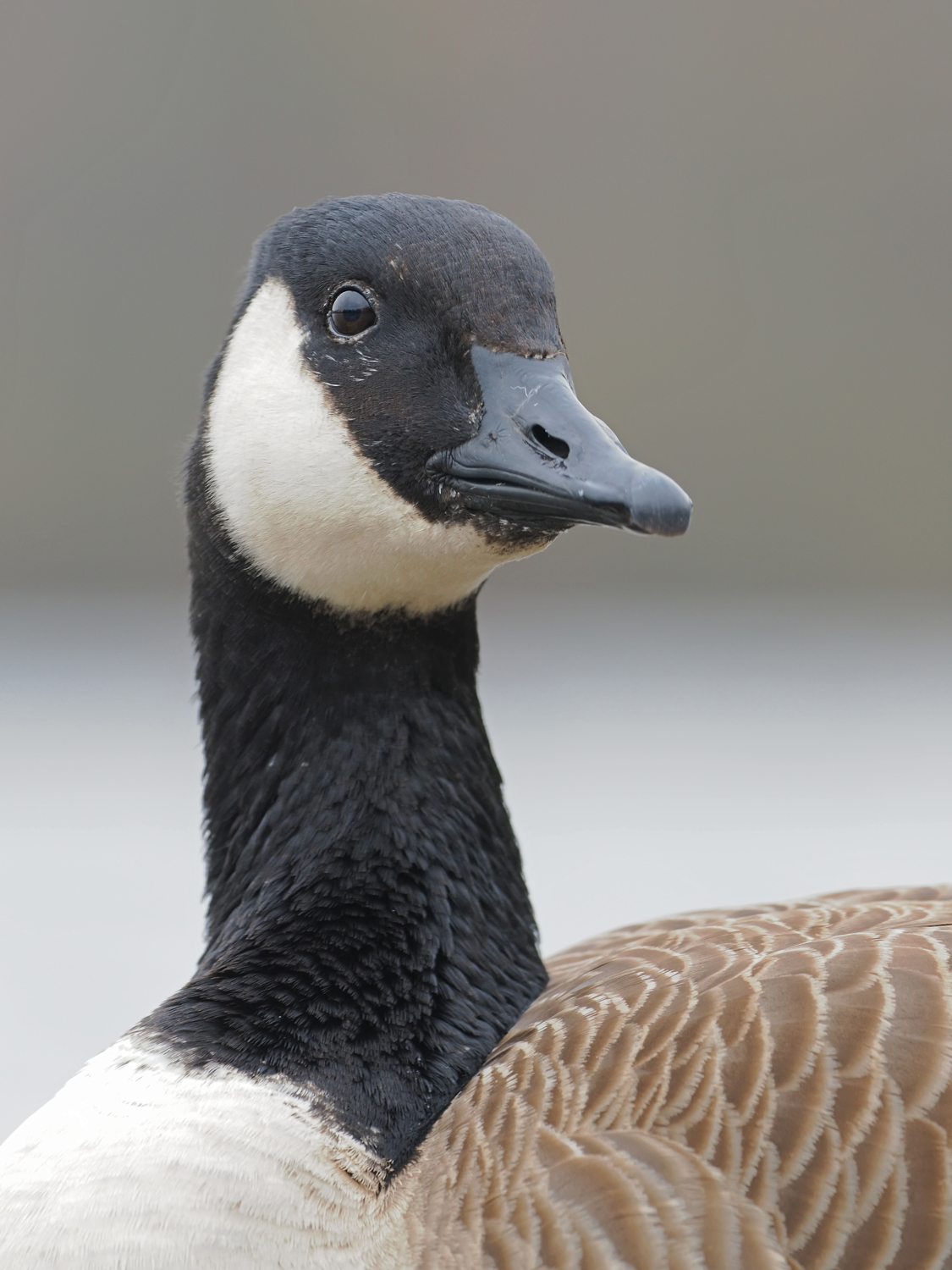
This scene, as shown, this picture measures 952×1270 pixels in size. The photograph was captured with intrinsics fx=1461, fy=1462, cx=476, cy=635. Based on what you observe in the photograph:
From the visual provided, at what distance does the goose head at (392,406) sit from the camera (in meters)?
1.98

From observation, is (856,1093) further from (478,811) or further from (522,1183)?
(478,811)

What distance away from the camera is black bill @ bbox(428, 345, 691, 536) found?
→ 1.67 meters

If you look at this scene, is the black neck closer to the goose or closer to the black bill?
the goose

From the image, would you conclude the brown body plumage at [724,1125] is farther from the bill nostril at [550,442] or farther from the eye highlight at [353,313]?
the eye highlight at [353,313]

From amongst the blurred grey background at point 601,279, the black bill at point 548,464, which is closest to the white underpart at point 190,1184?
the black bill at point 548,464

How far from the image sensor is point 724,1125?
66.7 inches

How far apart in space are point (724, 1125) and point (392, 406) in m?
1.04

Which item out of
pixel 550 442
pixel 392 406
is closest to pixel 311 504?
pixel 392 406

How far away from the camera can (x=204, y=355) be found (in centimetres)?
1001

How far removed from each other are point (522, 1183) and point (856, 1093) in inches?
16.0

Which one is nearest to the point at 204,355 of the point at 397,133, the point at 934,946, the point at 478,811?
the point at 397,133

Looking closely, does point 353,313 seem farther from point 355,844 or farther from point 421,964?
point 421,964

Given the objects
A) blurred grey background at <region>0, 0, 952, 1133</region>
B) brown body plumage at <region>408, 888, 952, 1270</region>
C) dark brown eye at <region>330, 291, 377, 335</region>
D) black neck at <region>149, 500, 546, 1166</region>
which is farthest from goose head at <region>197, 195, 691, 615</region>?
blurred grey background at <region>0, 0, 952, 1133</region>

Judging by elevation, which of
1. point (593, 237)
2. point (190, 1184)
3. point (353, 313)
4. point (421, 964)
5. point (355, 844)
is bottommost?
point (190, 1184)
